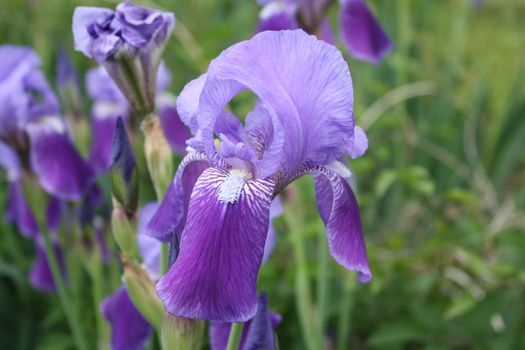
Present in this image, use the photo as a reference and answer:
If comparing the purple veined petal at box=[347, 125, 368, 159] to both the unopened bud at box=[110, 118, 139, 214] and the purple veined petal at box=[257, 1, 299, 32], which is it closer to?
the unopened bud at box=[110, 118, 139, 214]

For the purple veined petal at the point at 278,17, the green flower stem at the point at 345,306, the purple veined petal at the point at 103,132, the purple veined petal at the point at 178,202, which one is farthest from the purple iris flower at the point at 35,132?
the purple veined petal at the point at 178,202

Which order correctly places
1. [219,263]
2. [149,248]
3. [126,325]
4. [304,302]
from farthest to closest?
[304,302], [149,248], [126,325], [219,263]

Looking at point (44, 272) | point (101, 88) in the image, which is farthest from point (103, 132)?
point (44, 272)

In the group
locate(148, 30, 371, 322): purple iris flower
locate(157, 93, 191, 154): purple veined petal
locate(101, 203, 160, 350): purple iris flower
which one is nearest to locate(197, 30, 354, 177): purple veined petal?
locate(148, 30, 371, 322): purple iris flower

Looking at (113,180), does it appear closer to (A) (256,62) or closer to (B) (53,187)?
(A) (256,62)

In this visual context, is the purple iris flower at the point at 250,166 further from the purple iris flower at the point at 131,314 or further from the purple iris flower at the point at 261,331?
the purple iris flower at the point at 131,314

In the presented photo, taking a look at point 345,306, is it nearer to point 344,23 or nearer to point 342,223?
point 344,23
